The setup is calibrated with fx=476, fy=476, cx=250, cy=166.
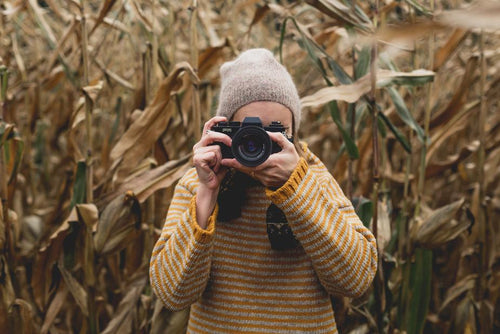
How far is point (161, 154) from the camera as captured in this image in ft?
4.12

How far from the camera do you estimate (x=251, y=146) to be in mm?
693

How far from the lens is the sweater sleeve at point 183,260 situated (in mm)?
738

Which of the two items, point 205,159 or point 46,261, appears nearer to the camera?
point 205,159

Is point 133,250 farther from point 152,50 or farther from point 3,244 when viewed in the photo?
point 152,50

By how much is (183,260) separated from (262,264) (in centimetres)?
14

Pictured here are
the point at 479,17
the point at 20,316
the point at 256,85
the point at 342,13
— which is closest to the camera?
the point at 479,17

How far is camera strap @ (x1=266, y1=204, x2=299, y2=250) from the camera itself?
77 centimetres

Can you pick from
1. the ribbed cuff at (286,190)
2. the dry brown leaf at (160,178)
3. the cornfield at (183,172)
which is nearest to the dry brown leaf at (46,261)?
the cornfield at (183,172)

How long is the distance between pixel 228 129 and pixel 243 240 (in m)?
0.22

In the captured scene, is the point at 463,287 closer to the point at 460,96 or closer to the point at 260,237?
the point at 460,96

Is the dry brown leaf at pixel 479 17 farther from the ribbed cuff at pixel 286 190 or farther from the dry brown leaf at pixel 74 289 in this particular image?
the dry brown leaf at pixel 74 289

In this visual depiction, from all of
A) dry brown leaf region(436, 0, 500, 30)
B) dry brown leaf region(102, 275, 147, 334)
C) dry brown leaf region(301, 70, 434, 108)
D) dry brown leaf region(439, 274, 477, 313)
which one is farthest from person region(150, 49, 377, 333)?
dry brown leaf region(439, 274, 477, 313)

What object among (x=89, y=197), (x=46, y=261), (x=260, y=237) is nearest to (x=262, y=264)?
(x=260, y=237)

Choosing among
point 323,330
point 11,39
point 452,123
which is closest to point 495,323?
point 452,123
